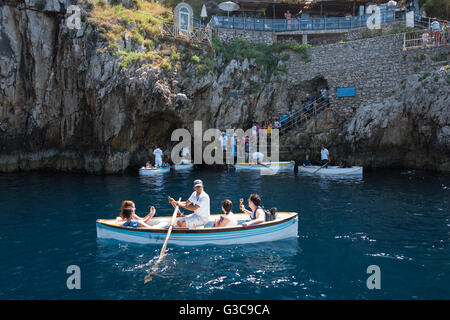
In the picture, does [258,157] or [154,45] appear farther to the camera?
[154,45]

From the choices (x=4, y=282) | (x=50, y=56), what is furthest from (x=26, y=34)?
(x=4, y=282)

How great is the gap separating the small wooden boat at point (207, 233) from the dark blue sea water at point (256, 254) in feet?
0.79

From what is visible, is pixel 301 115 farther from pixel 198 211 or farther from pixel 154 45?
pixel 198 211

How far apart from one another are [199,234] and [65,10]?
24.5m

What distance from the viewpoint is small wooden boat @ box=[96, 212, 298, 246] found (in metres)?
9.64

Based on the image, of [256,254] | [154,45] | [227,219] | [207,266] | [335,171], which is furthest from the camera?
[154,45]

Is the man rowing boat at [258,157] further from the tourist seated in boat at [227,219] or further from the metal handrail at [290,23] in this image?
the tourist seated in boat at [227,219]

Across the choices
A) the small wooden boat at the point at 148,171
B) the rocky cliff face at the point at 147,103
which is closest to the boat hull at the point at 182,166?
the small wooden boat at the point at 148,171

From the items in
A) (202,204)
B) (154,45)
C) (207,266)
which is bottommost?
(207,266)

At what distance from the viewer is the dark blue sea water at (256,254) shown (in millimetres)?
7312

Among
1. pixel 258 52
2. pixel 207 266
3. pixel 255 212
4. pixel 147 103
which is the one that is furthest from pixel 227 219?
pixel 258 52

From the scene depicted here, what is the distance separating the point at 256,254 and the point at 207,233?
154 cm

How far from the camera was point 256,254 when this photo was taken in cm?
930

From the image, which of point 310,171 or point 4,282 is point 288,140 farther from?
point 4,282
